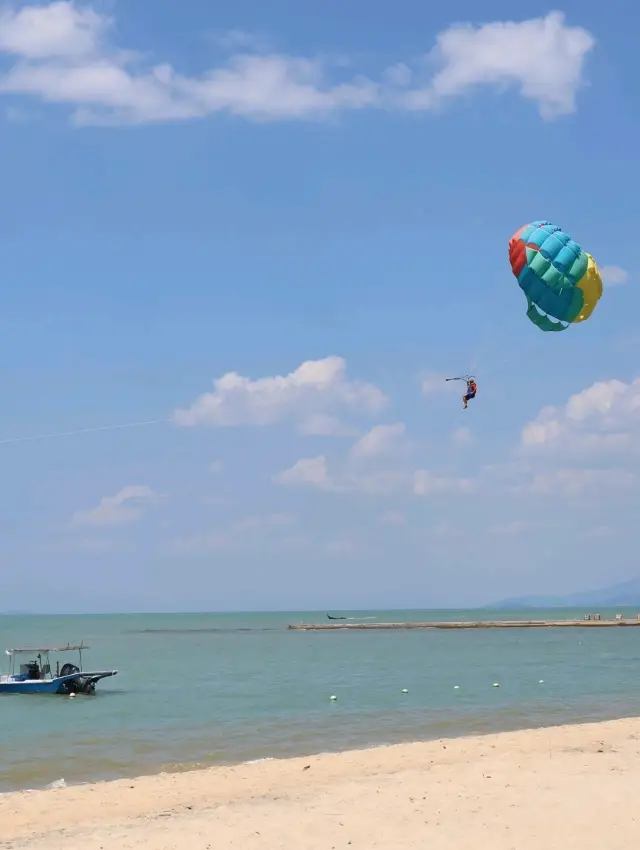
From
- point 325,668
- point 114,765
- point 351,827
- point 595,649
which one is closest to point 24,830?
point 351,827

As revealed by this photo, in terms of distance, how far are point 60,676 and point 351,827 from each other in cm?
3092

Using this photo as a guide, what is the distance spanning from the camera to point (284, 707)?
36.8 m

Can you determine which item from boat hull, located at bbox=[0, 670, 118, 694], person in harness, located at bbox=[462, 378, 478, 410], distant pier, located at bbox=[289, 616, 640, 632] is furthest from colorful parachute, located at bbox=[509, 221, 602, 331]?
distant pier, located at bbox=[289, 616, 640, 632]

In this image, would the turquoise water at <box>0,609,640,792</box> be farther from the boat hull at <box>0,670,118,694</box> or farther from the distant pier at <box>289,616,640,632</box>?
the distant pier at <box>289,616,640,632</box>

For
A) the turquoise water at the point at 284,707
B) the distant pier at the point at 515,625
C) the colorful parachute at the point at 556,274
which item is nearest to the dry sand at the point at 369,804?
the turquoise water at the point at 284,707

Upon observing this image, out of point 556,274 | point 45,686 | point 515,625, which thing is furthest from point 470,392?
point 515,625

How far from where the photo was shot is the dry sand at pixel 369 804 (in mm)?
13656

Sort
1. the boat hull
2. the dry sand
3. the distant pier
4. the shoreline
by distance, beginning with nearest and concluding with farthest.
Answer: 1. the dry sand
2. the shoreline
3. the boat hull
4. the distant pier

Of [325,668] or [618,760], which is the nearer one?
[618,760]

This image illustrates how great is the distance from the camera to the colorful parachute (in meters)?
25.0

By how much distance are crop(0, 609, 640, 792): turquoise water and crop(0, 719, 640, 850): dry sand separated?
3445 mm

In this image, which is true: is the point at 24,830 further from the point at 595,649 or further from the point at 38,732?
the point at 595,649

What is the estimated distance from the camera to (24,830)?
16.0m

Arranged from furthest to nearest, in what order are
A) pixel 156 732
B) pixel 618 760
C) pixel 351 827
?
pixel 156 732 → pixel 618 760 → pixel 351 827
